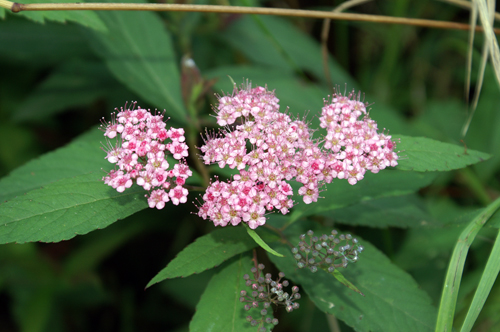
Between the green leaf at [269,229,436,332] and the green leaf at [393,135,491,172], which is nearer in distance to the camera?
the green leaf at [393,135,491,172]

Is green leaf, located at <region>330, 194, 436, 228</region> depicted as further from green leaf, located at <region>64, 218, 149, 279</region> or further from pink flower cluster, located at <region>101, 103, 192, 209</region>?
green leaf, located at <region>64, 218, 149, 279</region>

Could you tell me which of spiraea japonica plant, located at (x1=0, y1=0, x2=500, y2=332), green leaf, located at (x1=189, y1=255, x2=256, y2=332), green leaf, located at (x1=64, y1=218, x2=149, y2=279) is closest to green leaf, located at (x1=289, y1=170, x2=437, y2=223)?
spiraea japonica plant, located at (x1=0, y1=0, x2=500, y2=332)

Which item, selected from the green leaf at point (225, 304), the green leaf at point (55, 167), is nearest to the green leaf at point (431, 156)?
the green leaf at point (225, 304)

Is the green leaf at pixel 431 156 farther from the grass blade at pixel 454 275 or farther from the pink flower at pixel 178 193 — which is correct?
the pink flower at pixel 178 193

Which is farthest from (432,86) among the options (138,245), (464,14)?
(138,245)

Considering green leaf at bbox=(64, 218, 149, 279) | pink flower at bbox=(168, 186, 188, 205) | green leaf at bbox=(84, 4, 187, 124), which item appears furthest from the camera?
green leaf at bbox=(64, 218, 149, 279)

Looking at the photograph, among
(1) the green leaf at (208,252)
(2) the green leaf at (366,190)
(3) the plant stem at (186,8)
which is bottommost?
(1) the green leaf at (208,252)

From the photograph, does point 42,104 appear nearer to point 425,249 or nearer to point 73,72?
point 73,72
